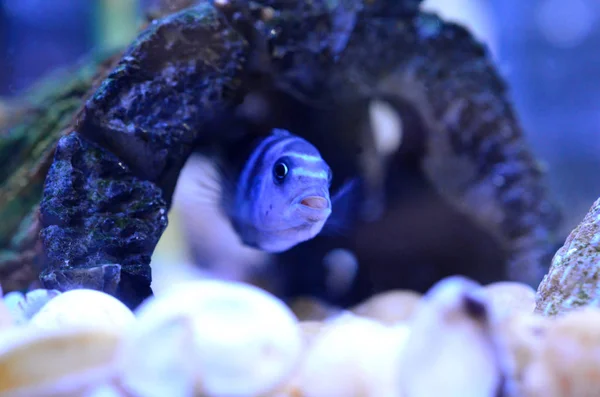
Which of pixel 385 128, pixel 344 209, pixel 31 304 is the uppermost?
pixel 385 128

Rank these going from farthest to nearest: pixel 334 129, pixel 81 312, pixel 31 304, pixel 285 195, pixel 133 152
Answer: pixel 334 129 < pixel 285 195 < pixel 133 152 < pixel 31 304 < pixel 81 312

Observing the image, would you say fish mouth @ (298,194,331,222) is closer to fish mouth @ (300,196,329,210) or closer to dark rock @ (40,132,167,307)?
fish mouth @ (300,196,329,210)

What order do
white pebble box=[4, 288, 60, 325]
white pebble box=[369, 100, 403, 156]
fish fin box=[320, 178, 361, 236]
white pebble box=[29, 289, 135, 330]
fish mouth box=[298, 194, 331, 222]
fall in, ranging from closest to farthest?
white pebble box=[29, 289, 135, 330], white pebble box=[4, 288, 60, 325], fish mouth box=[298, 194, 331, 222], fish fin box=[320, 178, 361, 236], white pebble box=[369, 100, 403, 156]

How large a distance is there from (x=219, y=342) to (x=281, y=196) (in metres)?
1.43

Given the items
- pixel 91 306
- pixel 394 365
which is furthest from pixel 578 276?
pixel 91 306

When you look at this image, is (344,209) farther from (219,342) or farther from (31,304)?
(219,342)

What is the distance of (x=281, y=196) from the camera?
2412 millimetres

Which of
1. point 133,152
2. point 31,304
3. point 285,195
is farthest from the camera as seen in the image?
point 285,195

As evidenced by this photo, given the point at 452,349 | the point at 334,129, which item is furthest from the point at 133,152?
the point at 334,129

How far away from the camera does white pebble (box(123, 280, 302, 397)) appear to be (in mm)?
1011

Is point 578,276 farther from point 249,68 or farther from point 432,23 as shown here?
point 432,23

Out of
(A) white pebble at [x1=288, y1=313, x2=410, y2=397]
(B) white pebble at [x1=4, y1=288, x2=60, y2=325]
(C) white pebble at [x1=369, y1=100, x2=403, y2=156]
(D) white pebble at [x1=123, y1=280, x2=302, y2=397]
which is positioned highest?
(D) white pebble at [x1=123, y1=280, x2=302, y2=397]

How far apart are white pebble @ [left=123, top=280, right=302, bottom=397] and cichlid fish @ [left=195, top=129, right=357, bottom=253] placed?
1.17 m

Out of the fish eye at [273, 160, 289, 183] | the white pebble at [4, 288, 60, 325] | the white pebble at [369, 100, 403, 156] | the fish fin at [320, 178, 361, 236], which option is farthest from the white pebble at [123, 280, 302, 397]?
the white pebble at [369, 100, 403, 156]
